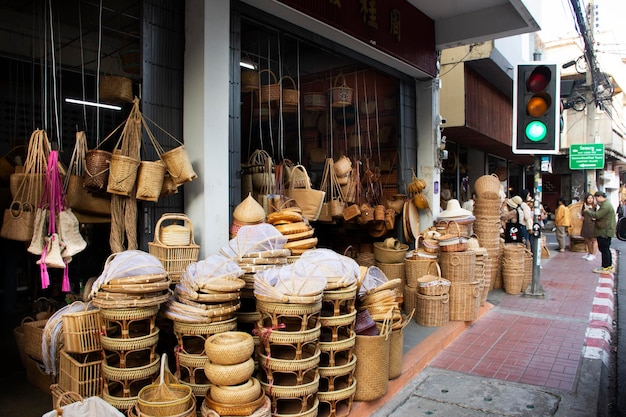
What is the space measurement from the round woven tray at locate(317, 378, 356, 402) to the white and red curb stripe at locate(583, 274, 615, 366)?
3.42 meters

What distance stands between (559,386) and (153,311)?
4.09 metres

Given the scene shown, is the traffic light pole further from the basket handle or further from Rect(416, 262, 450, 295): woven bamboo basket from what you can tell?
the basket handle

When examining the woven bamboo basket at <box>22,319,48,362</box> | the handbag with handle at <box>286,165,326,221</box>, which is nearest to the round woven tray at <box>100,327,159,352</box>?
the woven bamboo basket at <box>22,319,48,362</box>

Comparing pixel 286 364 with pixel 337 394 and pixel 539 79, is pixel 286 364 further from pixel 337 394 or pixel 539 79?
pixel 539 79

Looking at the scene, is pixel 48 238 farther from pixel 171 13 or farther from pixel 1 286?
pixel 1 286

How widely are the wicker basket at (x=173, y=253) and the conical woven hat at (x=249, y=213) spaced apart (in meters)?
0.57

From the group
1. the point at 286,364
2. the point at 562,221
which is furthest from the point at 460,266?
the point at 562,221

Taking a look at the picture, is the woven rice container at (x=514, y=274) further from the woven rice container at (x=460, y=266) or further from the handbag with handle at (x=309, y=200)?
the handbag with handle at (x=309, y=200)

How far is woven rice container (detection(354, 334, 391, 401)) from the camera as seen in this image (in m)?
4.18

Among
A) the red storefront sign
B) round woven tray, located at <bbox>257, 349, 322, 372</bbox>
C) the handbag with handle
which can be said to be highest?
the red storefront sign

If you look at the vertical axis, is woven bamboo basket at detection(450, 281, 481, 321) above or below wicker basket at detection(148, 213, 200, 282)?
below

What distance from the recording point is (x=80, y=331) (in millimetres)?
3381

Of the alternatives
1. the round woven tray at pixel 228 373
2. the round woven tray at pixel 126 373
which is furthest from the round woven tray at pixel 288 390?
the round woven tray at pixel 126 373

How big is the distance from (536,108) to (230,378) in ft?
21.0
